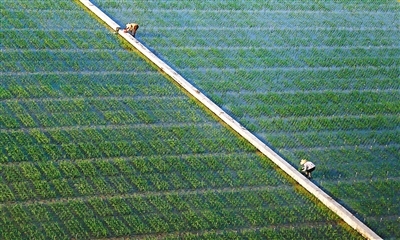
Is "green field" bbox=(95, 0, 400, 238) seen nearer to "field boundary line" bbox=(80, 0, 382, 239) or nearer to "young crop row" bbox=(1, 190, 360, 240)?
"field boundary line" bbox=(80, 0, 382, 239)

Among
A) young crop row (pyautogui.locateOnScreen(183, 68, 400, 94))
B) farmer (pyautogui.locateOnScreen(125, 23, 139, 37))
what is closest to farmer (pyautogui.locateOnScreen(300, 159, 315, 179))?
young crop row (pyautogui.locateOnScreen(183, 68, 400, 94))

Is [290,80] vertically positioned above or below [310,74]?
below

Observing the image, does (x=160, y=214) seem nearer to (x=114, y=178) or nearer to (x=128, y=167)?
(x=114, y=178)

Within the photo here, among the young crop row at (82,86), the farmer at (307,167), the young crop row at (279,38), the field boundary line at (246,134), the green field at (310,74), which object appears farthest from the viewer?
the young crop row at (279,38)

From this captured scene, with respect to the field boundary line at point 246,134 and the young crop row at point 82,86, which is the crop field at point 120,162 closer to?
the young crop row at point 82,86

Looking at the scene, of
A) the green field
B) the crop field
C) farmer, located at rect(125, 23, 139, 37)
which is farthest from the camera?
farmer, located at rect(125, 23, 139, 37)

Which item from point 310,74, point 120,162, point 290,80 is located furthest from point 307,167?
point 310,74

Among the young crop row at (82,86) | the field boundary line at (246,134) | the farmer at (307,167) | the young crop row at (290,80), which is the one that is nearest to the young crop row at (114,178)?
the field boundary line at (246,134)
